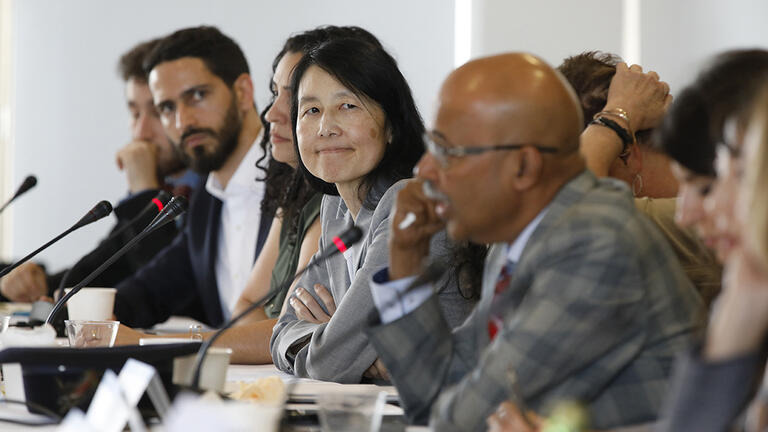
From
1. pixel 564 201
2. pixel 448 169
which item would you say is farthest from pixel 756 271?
pixel 448 169

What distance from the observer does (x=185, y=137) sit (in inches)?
155

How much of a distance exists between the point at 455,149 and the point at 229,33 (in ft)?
A: 13.8

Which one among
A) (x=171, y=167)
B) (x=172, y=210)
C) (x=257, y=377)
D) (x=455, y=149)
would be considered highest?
(x=455, y=149)

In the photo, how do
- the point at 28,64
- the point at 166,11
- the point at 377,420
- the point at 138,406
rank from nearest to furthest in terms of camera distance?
the point at 377,420
the point at 138,406
the point at 166,11
the point at 28,64

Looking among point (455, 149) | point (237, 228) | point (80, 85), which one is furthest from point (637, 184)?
point (80, 85)

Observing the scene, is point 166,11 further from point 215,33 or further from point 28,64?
point 215,33

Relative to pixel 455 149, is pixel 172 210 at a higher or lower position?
lower

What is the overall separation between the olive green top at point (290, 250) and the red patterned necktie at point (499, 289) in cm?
135

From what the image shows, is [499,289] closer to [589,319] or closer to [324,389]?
[589,319]

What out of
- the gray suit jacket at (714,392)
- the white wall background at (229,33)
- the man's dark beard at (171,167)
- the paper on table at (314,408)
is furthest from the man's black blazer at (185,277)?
the gray suit jacket at (714,392)

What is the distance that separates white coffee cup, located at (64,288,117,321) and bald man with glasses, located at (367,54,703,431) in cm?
154

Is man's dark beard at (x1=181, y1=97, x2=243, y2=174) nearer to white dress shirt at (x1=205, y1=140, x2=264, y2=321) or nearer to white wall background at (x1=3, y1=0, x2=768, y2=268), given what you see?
white dress shirt at (x1=205, y1=140, x2=264, y2=321)

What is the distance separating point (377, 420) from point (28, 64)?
5515 millimetres

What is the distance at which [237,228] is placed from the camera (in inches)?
142
